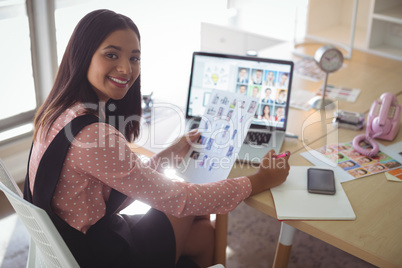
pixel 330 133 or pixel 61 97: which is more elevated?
pixel 61 97

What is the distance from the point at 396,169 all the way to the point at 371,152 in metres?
0.12

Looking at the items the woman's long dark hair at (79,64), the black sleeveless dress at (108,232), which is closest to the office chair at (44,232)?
the black sleeveless dress at (108,232)

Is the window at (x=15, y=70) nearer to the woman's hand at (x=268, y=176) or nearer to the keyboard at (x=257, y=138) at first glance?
the keyboard at (x=257, y=138)

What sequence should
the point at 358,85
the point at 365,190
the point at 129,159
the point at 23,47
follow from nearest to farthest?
the point at 129,159
the point at 365,190
the point at 358,85
the point at 23,47

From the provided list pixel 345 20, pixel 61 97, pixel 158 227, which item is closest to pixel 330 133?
pixel 158 227

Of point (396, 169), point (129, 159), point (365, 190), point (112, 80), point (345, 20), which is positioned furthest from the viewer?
point (345, 20)

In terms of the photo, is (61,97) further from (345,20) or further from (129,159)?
(345,20)

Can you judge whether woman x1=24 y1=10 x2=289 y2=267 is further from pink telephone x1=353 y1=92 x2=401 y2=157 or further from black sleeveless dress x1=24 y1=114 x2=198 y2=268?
pink telephone x1=353 y1=92 x2=401 y2=157

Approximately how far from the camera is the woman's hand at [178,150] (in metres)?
1.81

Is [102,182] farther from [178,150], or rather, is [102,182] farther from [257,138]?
[257,138]

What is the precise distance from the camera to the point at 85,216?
4.61ft

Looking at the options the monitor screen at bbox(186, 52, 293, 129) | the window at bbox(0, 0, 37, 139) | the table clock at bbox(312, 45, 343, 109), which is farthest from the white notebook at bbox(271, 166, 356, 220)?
the window at bbox(0, 0, 37, 139)

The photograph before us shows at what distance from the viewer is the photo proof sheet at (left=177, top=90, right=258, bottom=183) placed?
1711 mm

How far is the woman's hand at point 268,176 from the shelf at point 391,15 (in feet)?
5.10
